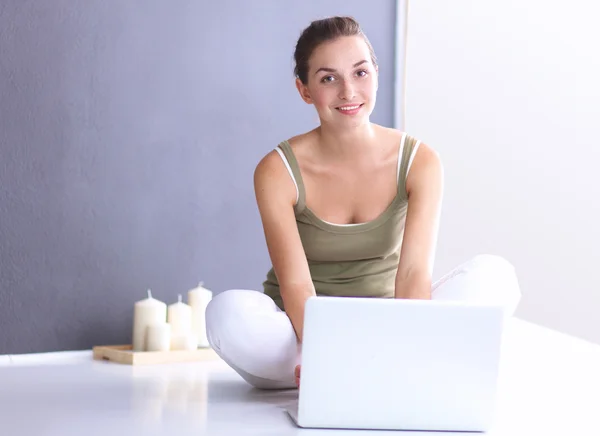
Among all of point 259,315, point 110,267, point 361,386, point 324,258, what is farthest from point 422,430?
point 110,267

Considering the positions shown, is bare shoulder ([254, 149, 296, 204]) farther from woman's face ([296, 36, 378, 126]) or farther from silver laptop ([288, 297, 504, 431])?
silver laptop ([288, 297, 504, 431])

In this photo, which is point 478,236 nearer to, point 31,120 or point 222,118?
point 222,118

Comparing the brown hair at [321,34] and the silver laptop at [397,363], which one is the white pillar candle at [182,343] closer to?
the brown hair at [321,34]

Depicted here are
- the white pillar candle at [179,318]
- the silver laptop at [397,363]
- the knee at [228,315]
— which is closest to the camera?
the silver laptop at [397,363]

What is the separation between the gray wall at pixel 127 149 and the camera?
11.4 ft

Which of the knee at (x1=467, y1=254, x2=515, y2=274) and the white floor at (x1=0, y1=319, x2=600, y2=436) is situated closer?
the white floor at (x1=0, y1=319, x2=600, y2=436)

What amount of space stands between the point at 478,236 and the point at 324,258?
1567 millimetres

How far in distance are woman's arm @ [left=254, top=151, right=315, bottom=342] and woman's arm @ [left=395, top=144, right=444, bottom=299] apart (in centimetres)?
25

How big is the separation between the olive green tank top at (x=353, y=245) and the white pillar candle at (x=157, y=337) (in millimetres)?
886

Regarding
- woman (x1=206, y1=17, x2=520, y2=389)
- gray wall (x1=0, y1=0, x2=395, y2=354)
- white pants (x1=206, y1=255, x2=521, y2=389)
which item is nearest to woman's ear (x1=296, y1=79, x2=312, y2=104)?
woman (x1=206, y1=17, x2=520, y2=389)

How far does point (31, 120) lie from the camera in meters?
3.48

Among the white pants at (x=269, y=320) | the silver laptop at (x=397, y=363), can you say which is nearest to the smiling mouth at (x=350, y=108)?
the white pants at (x=269, y=320)

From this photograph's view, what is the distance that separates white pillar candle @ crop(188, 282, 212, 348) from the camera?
11.9 ft

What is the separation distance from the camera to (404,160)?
8.57ft
